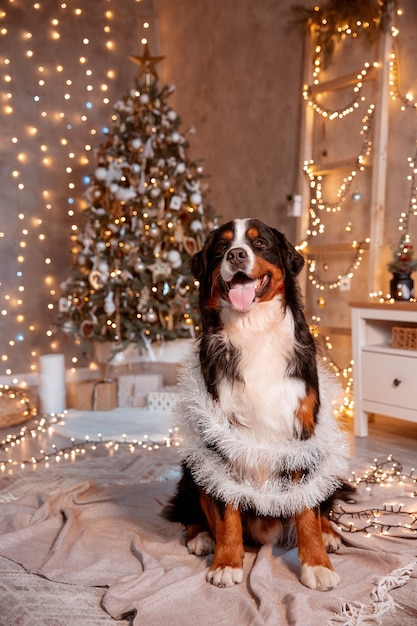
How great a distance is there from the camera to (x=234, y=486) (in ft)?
5.87

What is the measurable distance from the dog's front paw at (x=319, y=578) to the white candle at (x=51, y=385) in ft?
9.25

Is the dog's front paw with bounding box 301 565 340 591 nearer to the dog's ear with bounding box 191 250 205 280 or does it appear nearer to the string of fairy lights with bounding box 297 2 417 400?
the dog's ear with bounding box 191 250 205 280

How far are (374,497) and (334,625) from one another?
0.98 meters

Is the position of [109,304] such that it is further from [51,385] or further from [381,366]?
[381,366]

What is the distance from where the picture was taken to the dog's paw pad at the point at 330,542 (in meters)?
1.96

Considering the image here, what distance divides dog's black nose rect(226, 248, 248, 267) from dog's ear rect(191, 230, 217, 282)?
16 centimetres

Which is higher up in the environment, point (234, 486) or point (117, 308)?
point (117, 308)

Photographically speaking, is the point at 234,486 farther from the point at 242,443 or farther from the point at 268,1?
the point at 268,1

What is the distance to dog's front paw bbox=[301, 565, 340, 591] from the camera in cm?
172

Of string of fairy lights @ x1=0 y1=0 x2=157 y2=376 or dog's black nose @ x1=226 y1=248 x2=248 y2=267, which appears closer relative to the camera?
dog's black nose @ x1=226 y1=248 x2=248 y2=267

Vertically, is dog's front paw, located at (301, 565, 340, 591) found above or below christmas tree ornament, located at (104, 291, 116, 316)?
below

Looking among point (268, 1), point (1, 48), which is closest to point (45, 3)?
point (1, 48)

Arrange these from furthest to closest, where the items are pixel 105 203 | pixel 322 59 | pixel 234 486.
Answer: pixel 105 203 → pixel 322 59 → pixel 234 486

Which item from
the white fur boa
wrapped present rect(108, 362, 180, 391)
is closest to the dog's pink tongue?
the white fur boa
